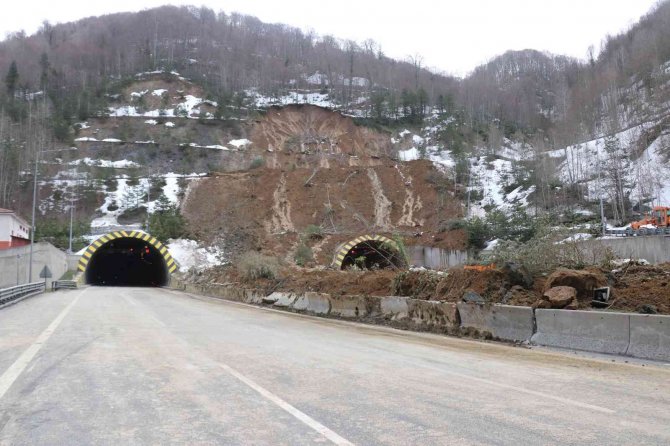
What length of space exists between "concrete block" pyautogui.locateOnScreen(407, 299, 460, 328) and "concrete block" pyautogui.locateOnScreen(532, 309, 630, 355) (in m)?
2.35

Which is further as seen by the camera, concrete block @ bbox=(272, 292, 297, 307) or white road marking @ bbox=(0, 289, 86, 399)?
concrete block @ bbox=(272, 292, 297, 307)

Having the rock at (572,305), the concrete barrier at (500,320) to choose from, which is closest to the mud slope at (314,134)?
the concrete barrier at (500,320)

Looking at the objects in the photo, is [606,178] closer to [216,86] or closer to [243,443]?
[243,443]

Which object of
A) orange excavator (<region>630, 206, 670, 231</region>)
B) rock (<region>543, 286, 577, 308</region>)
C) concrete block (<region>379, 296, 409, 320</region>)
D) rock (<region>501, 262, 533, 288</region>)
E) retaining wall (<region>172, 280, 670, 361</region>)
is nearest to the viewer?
retaining wall (<region>172, 280, 670, 361</region>)

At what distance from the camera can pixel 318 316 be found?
17.0 m

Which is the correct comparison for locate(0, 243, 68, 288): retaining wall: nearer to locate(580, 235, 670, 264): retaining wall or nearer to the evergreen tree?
locate(580, 235, 670, 264): retaining wall

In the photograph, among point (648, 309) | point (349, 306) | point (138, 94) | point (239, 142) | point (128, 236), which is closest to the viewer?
point (648, 309)

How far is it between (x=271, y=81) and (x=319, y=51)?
30.6 metres

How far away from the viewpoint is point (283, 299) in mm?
20188

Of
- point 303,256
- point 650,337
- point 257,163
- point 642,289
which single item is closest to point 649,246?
point 642,289

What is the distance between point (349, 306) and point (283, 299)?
4.91 m

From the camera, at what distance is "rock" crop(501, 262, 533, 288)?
11.5 metres

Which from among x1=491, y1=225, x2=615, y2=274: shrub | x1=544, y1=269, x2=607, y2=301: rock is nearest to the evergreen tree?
x1=491, y1=225, x2=615, y2=274: shrub

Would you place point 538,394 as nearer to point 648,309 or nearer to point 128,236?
point 648,309
